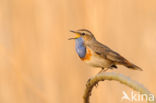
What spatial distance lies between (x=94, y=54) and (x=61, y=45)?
23.2 inches

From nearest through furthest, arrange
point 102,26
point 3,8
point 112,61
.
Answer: point 112,61 → point 102,26 → point 3,8

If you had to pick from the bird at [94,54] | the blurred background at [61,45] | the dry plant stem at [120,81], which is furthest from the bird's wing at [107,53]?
the blurred background at [61,45]

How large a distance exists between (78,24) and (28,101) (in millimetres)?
288

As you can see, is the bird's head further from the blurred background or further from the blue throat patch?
the blurred background

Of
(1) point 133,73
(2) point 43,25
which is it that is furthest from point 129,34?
(2) point 43,25

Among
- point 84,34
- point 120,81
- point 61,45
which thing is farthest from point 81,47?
point 61,45

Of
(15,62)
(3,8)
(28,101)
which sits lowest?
(28,101)

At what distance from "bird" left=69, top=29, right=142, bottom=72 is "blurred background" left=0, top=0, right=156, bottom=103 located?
0.49 meters

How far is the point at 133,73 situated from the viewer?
5.63 ft

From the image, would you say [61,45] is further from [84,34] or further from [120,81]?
[120,81]

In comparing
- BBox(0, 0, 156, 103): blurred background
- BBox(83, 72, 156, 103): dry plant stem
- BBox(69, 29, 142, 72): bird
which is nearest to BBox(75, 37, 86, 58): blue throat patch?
BBox(69, 29, 142, 72): bird

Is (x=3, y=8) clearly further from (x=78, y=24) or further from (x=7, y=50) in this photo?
(x=78, y=24)

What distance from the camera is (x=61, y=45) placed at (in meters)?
1.71

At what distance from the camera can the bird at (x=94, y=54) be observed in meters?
1.09
